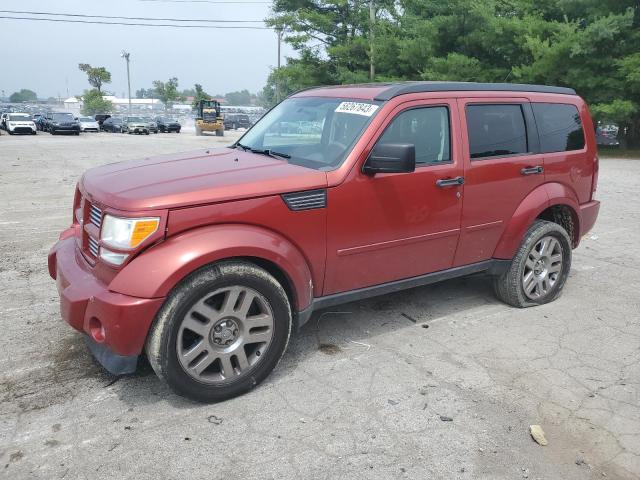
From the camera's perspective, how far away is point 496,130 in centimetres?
420

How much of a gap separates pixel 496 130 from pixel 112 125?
146 feet

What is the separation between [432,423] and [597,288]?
10.1 feet

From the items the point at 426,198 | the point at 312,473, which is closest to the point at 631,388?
the point at 426,198

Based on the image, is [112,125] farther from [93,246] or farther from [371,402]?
[371,402]

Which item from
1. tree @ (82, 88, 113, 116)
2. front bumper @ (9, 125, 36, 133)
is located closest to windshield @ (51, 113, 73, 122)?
front bumper @ (9, 125, 36, 133)

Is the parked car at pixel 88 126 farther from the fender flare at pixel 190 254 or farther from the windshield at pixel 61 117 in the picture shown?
the fender flare at pixel 190 254

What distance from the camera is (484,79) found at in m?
23.2

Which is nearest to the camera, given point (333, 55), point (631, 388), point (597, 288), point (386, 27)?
point (631, 388)

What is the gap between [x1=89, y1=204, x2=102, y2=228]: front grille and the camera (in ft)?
10.2

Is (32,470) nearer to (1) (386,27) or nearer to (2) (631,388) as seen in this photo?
(2) (631,388)

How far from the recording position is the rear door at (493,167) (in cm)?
402

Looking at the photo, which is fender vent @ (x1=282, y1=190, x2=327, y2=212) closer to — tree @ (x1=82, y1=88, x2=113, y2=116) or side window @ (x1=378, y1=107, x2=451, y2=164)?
side window @ (x1=378, y1=107, x2=451, y2=164)

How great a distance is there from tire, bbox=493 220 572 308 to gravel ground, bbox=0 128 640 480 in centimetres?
13

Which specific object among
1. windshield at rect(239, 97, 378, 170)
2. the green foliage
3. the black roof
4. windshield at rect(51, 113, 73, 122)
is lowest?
windshield at rect(51, 113, 73, 122)
